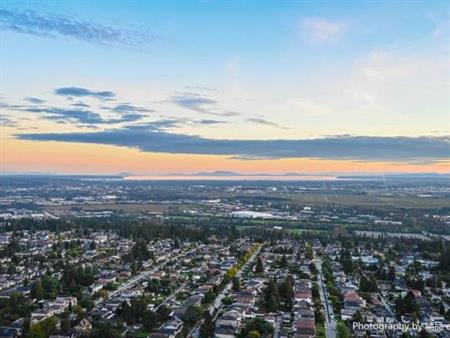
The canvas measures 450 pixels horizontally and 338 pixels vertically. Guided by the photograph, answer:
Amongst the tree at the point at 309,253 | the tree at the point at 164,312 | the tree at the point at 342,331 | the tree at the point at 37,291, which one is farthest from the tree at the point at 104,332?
the tree at the point at 309,253

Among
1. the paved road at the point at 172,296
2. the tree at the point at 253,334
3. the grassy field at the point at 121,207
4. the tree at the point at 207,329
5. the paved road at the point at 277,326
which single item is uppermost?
the grassy field at the point at 121,207

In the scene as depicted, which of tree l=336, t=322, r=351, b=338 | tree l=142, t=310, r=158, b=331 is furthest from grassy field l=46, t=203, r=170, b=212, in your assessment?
tree l=336, t=322, r=351, b=338

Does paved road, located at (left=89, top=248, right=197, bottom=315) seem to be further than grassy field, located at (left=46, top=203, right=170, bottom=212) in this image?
No

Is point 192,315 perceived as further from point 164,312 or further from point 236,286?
point 236,286

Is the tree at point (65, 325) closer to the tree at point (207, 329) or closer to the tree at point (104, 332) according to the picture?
the tree at point (104, 332)

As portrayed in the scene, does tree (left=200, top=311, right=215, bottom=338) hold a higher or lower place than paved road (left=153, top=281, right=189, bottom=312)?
higher

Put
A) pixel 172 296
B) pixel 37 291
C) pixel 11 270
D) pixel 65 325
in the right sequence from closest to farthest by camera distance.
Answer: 1. pixel 65 325
2. pixel 37 291
3. pixel 172 296
4. pixel 11 270

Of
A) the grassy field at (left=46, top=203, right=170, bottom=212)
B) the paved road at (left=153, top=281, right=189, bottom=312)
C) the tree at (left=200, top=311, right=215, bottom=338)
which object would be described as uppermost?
the grassy field at (left=46, top=203, right=170, bottom=212)

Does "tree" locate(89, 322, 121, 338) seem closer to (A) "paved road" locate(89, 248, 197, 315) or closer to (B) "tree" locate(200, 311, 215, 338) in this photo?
(B) "tree" locate(200, 311, 215, 338)

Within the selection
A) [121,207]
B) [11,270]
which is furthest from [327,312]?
[121,207]

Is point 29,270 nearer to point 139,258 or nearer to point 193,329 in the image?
point 139,258

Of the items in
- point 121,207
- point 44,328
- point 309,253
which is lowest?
point 309,253
